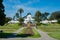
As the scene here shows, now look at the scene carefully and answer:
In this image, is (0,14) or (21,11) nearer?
(0,14)

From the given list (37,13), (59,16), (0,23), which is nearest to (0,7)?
(0,23)

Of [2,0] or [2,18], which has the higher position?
[2,0]

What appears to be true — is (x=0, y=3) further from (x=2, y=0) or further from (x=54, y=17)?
(x=54, y=17)

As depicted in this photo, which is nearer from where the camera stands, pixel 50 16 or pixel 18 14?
pixel 18 14

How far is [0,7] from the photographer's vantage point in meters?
30.0

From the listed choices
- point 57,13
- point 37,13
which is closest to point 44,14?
point 57,13

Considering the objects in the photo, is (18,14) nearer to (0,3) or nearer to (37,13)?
(37,13)

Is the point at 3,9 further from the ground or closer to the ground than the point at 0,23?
further from the ground

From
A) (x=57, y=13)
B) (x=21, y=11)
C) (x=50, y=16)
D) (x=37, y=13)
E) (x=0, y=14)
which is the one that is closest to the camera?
(x=0, y=14)

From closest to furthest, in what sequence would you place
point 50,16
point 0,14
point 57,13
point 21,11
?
point 0,14
point 21,11
point 57,13
point 50,16

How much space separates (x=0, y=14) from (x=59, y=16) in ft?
387

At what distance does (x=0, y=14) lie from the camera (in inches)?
1157

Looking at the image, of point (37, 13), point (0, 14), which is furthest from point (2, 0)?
point (37, 13)

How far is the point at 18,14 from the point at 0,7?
114m
